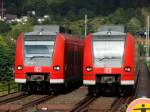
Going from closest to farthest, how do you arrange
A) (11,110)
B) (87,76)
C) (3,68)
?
1. (11,110)
2. (87,76)
3. (3,68)

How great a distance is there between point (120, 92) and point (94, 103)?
3.66 meters

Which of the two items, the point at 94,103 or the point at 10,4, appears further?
the point at 10,4

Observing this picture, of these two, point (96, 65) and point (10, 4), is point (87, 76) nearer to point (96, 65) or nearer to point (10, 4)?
point (96, 65)

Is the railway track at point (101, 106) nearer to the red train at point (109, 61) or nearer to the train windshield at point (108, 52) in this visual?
the red train at point (109, 61)

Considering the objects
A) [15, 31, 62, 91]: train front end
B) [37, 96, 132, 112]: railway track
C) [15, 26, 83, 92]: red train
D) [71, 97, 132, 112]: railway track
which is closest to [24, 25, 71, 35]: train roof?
[15, 26, 83, 92]: red train

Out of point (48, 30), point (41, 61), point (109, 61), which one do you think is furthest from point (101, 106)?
point (48, 30)

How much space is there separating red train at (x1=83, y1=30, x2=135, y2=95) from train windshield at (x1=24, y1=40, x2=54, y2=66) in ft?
5.56

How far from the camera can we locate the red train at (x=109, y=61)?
2338cm

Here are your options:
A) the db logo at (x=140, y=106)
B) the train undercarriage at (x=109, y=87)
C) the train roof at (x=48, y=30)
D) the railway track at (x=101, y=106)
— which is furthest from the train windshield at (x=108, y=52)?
the db logo at (x=140, y=106)

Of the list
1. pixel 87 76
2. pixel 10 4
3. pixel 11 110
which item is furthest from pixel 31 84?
pixel 10 4

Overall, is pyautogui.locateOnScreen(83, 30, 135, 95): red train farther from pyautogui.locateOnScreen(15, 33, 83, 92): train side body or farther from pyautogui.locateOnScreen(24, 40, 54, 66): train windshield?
pyautogui.locateOnScreen(24, 40, 54, 66): train windshield

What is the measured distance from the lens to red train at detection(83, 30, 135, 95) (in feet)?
76.7

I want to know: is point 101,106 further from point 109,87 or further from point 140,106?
point 140,106

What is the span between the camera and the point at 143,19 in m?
157
